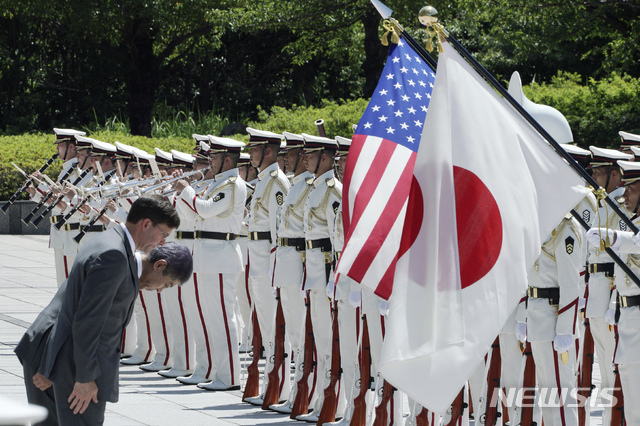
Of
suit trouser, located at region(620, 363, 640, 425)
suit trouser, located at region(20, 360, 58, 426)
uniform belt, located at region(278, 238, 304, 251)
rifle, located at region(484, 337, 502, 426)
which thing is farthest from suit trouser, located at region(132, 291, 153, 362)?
suit trouser, located at region(20, 360, 58, 426)

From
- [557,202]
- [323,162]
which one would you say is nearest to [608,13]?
[323,162]

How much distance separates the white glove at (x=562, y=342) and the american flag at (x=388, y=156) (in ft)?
4.08

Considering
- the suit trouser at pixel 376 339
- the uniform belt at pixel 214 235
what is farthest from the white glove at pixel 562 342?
the uniform belt at pixel 214 235

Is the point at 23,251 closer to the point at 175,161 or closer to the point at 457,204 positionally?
the point at 175,161

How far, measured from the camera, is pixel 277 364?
8859 millimetres

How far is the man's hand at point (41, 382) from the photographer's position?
16.1 feet

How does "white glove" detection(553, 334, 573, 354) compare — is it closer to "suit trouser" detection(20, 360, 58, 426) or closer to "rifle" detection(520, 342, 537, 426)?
"rifle" detection(520, 342, 537, 426)

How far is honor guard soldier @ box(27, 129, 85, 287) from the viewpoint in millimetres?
11516

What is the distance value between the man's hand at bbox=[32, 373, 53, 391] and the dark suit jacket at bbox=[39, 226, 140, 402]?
0.07 metres

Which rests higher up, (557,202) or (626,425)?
(557,202)

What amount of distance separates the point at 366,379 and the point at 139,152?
482cm

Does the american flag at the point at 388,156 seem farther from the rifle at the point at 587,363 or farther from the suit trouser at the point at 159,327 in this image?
the suit trouser at the point at 159,327

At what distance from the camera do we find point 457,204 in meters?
4.88

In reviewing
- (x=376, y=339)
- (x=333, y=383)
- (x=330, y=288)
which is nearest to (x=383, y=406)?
(x=376, y=339)
